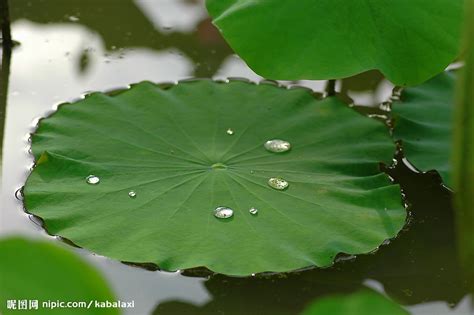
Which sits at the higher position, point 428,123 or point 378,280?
point 428,123

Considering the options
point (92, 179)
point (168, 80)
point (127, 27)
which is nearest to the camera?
point (92, 179)

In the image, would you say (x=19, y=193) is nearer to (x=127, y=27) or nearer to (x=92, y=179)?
(x=92, y=179)

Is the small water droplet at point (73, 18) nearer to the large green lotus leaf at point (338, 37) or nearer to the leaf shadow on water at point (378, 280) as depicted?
the large green lotus leaf at point (338, 37)

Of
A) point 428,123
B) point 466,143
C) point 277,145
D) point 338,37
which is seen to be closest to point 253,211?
point 277,145

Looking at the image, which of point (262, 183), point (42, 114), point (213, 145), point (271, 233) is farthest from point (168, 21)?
point (271, 233)

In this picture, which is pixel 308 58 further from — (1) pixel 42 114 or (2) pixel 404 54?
(1) pixel 42 114

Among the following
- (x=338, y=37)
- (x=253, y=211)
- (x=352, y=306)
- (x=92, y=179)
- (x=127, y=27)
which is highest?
(x=127, y=27)

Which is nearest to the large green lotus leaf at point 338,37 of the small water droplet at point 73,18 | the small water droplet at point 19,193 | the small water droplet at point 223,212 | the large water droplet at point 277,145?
the large water droplet at point 277,145
